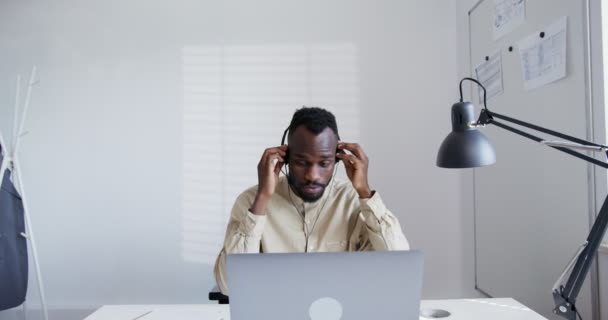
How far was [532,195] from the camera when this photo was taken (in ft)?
5.85

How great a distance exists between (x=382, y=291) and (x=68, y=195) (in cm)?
224

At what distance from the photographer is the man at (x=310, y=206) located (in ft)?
5.09

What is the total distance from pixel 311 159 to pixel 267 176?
156 mm

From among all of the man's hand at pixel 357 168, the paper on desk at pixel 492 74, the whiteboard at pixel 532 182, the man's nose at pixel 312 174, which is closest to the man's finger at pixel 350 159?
the man's hand at pixel 357 168

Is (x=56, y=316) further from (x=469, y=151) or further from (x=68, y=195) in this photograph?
(x=469, y=151)

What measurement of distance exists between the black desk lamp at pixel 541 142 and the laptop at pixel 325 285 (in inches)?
13.8

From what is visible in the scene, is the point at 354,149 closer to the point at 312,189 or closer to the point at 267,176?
the point at 312,189

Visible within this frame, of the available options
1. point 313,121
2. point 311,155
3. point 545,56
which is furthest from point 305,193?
point 545,56

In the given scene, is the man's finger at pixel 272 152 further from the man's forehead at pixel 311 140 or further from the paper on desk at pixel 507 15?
the paper on desk at pixel 507 15

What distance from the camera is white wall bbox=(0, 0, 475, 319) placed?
102 inches

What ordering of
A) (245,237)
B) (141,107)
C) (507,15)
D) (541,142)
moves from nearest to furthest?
(541,142)
(245,237)
(507,15)
(141,107)

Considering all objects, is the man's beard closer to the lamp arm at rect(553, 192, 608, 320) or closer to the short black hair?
the short black hair

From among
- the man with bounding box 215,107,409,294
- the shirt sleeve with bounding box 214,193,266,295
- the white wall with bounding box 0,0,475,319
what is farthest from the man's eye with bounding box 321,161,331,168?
the white wall with bounding box 0,0,475,319

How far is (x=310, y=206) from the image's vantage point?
170 centimetres
